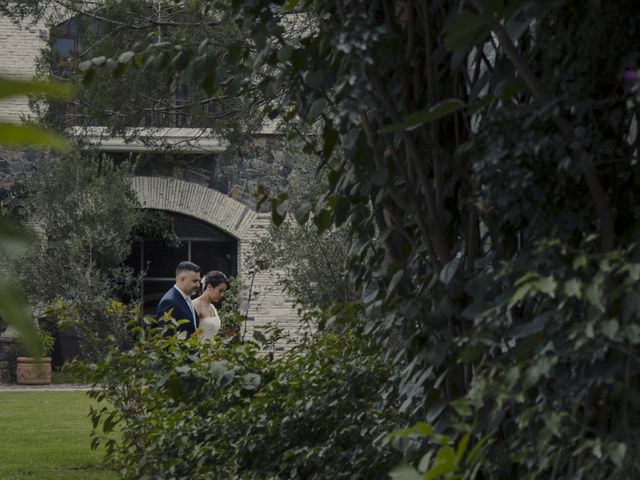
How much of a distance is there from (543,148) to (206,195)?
19.4 meters

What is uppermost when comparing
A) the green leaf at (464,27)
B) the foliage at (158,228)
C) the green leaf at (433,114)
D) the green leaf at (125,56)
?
the foliage at (158,228)

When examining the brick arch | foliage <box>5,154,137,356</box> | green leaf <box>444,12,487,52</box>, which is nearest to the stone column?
foliage <box>5,154,137,356</box>

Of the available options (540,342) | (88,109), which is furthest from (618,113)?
(88,109)

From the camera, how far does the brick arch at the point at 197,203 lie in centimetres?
2127

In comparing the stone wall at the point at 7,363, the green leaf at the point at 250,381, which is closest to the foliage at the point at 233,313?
the green leaf at the point at 250,381

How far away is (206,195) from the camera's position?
2142 cm

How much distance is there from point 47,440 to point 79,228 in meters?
8.50

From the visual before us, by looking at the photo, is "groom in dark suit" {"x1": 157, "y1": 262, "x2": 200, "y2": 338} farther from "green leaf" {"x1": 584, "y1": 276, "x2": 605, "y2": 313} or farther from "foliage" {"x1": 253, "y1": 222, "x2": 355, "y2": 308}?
"green leaf" {"x1": 584, "y1": 276, "x2": 605, "y2": 313}

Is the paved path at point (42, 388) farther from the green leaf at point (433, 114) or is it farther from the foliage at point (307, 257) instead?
the green leaf at point (433, 114)

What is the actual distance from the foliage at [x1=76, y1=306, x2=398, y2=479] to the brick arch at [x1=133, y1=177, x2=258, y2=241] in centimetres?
1639

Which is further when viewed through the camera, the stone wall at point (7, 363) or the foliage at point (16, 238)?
the stone wall at point (7, 363)

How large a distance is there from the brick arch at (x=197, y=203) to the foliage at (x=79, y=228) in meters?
1.27

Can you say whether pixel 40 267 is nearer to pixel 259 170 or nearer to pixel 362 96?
pixel 259 170

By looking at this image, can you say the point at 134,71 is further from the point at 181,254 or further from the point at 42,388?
the point at 181,254
